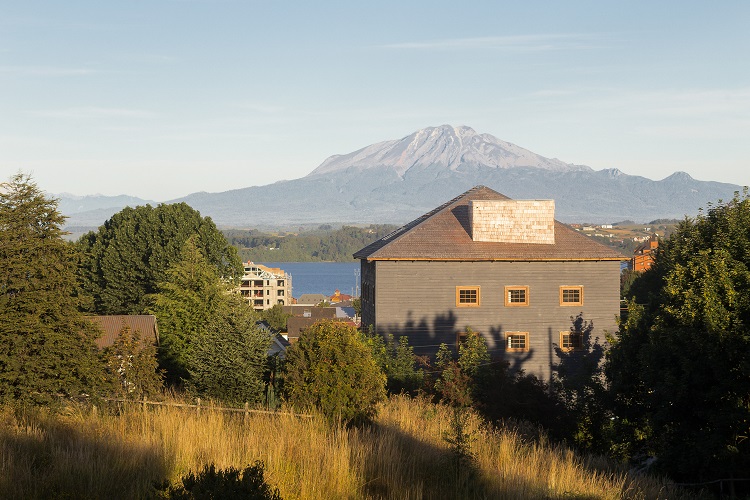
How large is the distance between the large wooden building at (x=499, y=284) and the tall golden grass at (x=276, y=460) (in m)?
33.4

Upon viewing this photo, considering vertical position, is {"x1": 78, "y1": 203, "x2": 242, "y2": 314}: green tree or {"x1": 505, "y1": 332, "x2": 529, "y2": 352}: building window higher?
{"x1": 78, "y1": 203, "x2": 242, "y2": 314}: green tree

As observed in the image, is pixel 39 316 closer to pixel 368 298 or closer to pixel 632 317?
pixel 632 317

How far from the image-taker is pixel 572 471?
7.71m

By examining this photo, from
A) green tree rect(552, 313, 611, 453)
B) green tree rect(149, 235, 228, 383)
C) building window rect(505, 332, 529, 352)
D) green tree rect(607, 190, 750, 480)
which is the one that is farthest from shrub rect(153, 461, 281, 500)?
building window rect(505, 332, 529, 352)

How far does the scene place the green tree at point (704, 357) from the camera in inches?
730

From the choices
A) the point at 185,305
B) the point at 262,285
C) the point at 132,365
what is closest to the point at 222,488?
the point at 132,365

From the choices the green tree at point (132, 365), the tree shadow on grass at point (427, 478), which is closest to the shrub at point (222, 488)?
the tree shadow on grass at point (427, 478)

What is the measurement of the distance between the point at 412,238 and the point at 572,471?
120 ft

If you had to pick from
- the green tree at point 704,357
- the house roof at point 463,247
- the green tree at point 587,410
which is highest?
the house roof at point 463,247

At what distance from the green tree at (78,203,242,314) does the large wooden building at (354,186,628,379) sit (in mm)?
12872

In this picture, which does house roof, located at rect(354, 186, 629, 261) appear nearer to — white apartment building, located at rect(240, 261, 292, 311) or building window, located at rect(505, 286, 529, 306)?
building window, located at rect(505, 286, 529, 306)

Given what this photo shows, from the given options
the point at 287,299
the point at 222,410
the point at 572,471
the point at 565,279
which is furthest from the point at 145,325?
the point at 287,299

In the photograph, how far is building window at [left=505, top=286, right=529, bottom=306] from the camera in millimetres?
43562

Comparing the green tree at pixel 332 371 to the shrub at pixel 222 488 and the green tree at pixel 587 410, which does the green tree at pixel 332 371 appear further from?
the green tree at pixel 587 410
